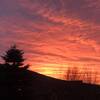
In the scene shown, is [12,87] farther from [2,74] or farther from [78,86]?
[78,86]

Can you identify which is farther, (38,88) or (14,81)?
(38,88)

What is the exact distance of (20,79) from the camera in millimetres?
43688

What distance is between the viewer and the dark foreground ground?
4353 centimetres

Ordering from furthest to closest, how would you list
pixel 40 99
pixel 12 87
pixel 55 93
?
pixel 55 93 → pixel 40 99 → pixel 12 87

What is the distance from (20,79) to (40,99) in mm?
6198

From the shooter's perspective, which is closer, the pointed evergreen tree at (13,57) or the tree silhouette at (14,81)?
the tree silhouette at (14,81)

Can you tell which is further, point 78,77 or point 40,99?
point 78,77

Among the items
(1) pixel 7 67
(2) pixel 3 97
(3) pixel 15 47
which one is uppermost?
(3) pixel 15 47

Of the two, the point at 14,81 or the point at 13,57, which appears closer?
the point at 14,81

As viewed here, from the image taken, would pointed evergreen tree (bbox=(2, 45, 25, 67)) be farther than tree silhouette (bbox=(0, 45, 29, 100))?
Yes

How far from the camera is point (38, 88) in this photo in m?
48.9

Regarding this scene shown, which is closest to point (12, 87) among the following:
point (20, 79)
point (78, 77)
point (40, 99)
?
point (20, 79)

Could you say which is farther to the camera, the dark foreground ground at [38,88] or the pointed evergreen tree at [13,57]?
the pointed evergreen tree at [13,57]

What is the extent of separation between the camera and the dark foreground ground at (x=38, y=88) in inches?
1714
